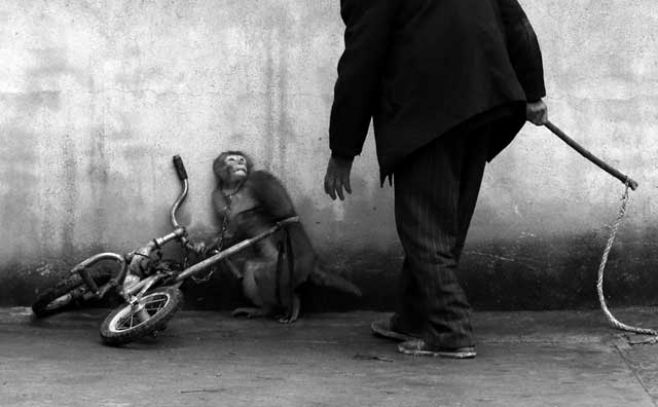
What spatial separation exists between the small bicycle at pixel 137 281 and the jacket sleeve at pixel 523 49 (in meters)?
1.40

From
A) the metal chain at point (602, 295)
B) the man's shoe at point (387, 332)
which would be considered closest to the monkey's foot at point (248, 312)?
the man's shoe at point (387, 332)

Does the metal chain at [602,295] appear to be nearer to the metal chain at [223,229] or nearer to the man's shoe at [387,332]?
the man's shoe at [387,332]

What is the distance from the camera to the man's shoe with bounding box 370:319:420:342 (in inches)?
233

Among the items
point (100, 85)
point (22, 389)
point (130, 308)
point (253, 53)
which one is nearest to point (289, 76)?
point (253, 53)

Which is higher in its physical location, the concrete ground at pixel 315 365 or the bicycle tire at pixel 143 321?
the bicycle tire at pixel 143 321

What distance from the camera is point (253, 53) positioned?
6.60 meters

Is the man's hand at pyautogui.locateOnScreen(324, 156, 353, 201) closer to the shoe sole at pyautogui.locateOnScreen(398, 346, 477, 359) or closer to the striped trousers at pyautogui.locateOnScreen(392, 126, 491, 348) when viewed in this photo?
the striped trousers at pyautogui.locateOnScreen(392, 126, 491, 348)

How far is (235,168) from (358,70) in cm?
133

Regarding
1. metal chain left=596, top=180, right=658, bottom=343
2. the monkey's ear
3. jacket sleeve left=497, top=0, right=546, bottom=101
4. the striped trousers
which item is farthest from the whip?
the monkey's ear

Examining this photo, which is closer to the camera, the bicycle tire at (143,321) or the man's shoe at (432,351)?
the man's shoe at (432,351)

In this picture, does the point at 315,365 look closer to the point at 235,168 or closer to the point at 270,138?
the point at 235,168

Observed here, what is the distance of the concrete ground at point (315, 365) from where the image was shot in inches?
190

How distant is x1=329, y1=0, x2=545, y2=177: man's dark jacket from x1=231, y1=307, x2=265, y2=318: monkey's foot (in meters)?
1.36

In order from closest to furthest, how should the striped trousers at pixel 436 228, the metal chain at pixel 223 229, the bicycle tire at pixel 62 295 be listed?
1. the striped trousers at pixel 436 228
2. the bicycle tire at pixel 62 295
3. the metal chain at pixel 223 229
